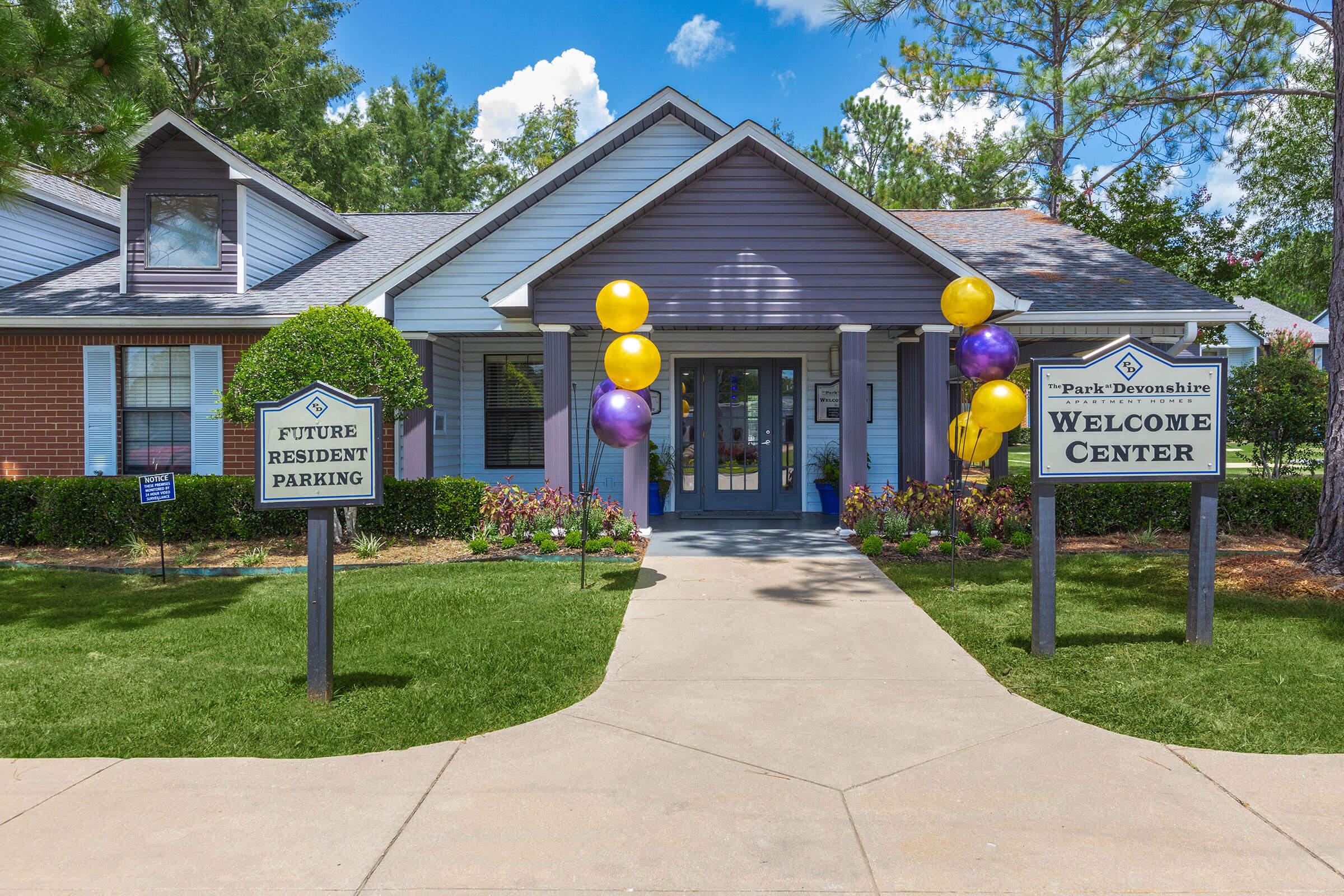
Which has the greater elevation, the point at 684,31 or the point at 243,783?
the point at 684,31

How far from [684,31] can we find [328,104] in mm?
18396

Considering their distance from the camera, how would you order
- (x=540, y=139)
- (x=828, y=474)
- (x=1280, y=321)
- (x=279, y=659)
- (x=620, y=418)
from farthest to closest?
(x=1280, y=321), (x=540, y=139), (x=828, y=474), (x=620, y=418), (x=279, y=659)

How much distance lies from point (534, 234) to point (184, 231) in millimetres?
5293

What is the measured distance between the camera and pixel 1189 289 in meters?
11.7

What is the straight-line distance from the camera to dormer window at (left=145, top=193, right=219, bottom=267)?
12094mm

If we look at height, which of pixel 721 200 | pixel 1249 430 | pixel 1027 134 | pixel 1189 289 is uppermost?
pixel 1027 134

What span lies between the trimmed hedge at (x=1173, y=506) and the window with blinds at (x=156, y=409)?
37.2ft

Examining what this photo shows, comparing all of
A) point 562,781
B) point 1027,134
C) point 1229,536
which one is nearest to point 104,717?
point 562,781

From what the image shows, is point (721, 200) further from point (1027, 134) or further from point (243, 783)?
point (243, 783)

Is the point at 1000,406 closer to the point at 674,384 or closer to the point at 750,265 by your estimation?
the point at 750,265

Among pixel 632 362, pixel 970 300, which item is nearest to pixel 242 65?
pixel 632 362

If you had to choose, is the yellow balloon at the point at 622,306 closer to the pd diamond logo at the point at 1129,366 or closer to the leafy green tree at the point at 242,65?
the pd diamond logo at the point at 1129,366

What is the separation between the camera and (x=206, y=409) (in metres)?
11.5

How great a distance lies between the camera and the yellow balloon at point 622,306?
7105 mm
